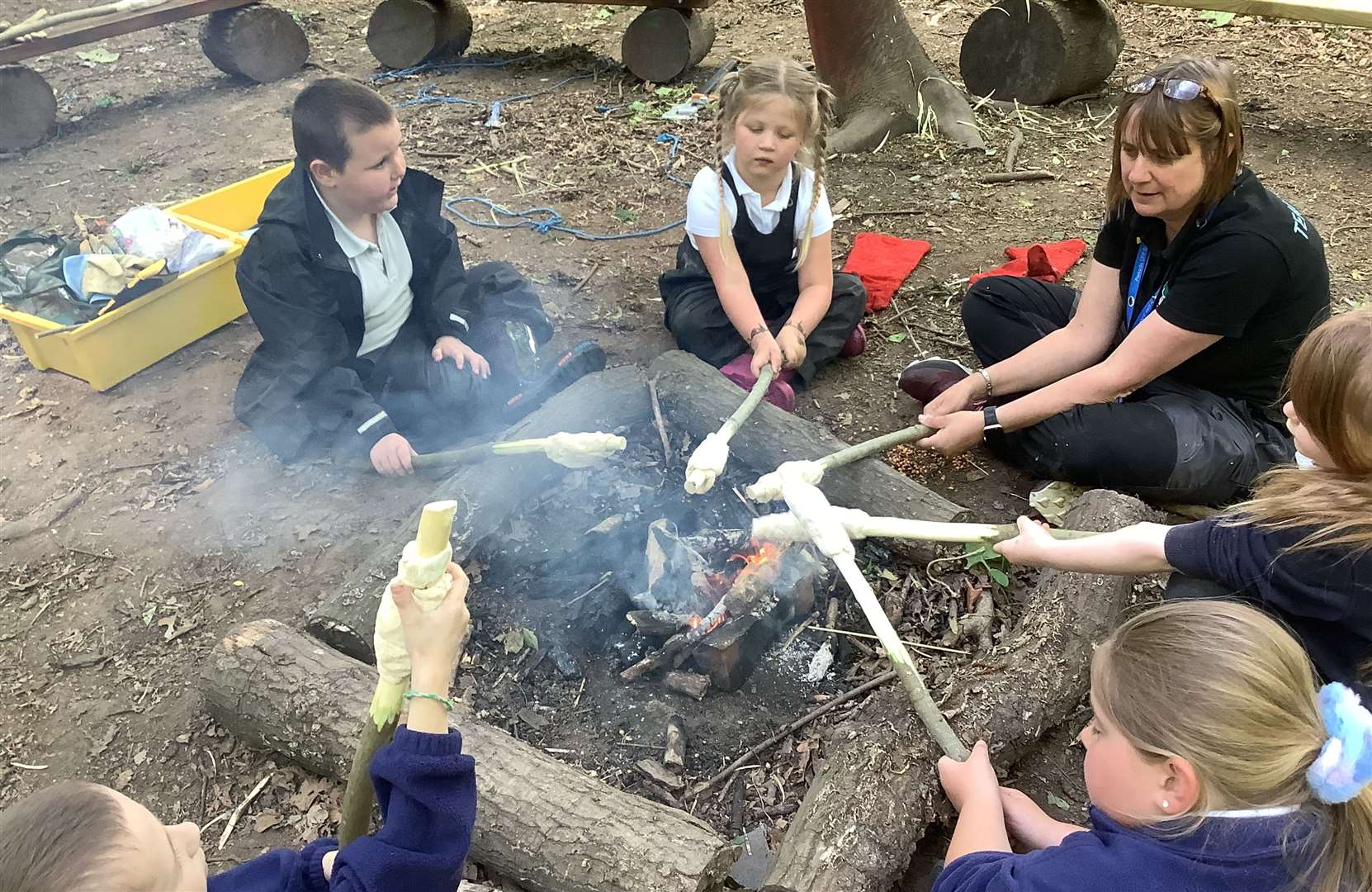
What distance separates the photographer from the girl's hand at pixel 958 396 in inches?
127

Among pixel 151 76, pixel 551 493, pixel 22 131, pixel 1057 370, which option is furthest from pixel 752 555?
pixel 151 76

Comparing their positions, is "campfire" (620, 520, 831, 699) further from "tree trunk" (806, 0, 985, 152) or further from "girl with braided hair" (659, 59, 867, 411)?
"tree trunk" (806, 0, 985, 152)

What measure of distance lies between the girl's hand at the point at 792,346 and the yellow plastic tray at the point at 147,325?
228cm

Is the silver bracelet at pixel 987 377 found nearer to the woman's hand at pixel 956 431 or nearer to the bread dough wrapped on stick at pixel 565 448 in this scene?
the woman's hand at pixel 956 431

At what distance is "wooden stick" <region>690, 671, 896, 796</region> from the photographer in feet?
7.70

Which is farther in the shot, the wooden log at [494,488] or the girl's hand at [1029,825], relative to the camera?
the wooden log at [494,488]

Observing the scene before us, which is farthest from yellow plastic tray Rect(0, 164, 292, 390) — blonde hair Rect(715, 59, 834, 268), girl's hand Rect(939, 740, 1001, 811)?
girl's hand Rect(939, 740, 1001, 811)

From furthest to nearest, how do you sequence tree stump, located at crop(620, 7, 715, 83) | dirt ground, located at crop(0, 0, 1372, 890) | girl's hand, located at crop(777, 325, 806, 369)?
tree stump, located at crop(620, 7, 715, 83) → girl's hand, located at crop(777, 325, 806, 369) → dirt ground, located at crop(0, 0, 1372, 890)

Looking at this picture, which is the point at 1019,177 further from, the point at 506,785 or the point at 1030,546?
the point at 506,785

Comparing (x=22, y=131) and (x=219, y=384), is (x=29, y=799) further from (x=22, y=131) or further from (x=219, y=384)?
(x=22, y=131)

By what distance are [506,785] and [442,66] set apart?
21.1ft

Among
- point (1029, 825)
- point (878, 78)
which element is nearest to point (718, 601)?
point (1029, 825)

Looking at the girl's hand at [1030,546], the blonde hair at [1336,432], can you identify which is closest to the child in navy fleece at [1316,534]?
the blonde hair at [1336,432]

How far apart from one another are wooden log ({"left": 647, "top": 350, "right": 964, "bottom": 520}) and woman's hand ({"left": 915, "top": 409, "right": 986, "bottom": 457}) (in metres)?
0.25
